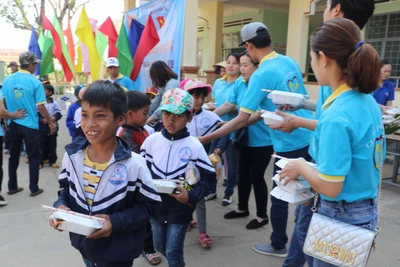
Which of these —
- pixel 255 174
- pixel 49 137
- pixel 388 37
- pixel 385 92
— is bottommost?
pixel 49 137

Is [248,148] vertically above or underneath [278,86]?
underneath

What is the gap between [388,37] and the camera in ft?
28.0

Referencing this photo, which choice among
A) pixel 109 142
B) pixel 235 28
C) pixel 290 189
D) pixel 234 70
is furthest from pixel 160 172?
pixel 235 28

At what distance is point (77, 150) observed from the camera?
5.76 feet

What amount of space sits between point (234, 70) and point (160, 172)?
7.74ft

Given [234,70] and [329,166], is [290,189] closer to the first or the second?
[329,166]

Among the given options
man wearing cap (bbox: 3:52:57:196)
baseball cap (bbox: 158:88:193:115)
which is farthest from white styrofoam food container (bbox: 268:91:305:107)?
man wearing cap (bbox: 3:52:57:196)

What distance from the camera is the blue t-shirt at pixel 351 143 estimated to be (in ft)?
4.77

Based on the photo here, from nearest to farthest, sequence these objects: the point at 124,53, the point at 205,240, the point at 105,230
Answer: the point at 105,230
the point at 205,240
the point at 124,53

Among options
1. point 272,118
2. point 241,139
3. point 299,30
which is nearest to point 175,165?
point 272,118

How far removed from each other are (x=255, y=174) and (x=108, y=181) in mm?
2081

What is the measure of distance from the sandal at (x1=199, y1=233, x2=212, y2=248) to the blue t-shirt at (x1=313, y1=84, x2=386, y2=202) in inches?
74.8

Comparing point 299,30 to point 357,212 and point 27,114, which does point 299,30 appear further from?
point 357,212

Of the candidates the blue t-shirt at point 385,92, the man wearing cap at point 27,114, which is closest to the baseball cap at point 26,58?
the man wearing cap at point 27,114
